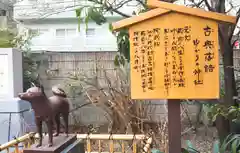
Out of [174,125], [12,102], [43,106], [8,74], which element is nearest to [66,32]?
[8,74]

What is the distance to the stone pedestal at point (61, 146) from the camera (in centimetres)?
206

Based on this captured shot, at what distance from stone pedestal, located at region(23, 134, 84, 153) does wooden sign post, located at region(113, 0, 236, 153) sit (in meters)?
0.68

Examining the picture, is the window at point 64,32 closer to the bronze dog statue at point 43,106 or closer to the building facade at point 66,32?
the building facade at point 66,32

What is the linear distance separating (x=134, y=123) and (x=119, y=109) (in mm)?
318

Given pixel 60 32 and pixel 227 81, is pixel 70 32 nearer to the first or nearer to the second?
pixel 60 32

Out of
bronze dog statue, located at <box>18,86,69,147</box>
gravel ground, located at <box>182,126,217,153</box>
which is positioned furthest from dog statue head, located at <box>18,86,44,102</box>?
gravel ground, located at <box>182,126,217,153</box>

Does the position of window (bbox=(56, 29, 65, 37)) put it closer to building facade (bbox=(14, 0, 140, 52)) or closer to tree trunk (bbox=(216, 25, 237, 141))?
building facade (bbox=(14, 0, 140, 52))

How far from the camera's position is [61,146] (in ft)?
7.07

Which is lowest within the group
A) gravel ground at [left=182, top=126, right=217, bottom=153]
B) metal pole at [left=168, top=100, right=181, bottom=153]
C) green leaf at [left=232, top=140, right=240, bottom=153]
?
gravel ground at [left=182, top=126, right=217, bottom=153]

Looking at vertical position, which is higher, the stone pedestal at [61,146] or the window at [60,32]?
the window at [60,32]

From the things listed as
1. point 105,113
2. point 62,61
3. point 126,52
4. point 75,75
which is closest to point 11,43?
point 62,61

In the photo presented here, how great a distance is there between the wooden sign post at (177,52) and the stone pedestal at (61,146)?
2.24 ft

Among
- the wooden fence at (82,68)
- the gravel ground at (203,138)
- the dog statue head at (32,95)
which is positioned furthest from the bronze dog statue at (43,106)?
the wooden fence at (82,68)

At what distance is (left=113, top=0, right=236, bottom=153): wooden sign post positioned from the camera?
202 centimetres
